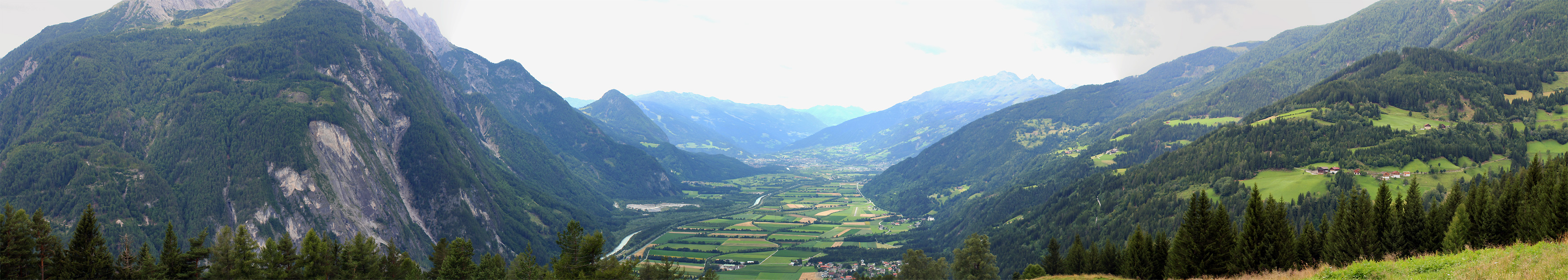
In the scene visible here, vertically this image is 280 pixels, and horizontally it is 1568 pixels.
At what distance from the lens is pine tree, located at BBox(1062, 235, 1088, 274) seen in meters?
87.1

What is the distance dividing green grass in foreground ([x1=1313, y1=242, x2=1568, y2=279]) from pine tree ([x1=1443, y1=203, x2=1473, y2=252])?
12.4 metres

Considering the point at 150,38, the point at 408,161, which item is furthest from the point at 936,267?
the point at 150,38

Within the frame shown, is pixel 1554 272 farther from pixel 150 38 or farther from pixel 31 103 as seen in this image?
pixel 150 38

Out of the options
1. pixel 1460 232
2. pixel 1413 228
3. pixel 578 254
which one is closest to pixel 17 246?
pixel 578 254

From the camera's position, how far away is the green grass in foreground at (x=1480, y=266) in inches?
1069

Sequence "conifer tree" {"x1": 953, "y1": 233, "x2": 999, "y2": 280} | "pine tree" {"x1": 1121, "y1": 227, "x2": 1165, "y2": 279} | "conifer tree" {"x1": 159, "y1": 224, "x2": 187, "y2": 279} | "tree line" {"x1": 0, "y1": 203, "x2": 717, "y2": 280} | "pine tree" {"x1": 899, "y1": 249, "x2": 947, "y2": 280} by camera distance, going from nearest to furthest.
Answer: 1. "tree line" {"x1": 0, "y1": 203, "x2": 717, "y2": 280}
2. "conifer tree" {"x1": 159, "y1": 224, "x2": 187, "y2": 279}
3. "pine tree" {"x1": 1121, "y1": 227, "x2": 1165, "y2": 279}
4. "conifer tree" {"x1": 953, "y1": 233, "x2": 999, "y2": 280}
5. "pine tree" {"x1": 899, "y1": 249, "x2": 947, "y2": 280}

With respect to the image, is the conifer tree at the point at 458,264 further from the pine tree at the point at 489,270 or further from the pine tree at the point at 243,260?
the pine tree at the point at 243,260

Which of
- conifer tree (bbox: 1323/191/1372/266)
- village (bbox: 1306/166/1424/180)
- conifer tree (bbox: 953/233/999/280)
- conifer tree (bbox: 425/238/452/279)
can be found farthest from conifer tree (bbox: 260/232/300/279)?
village (bbox: 1306/166/1424/180)

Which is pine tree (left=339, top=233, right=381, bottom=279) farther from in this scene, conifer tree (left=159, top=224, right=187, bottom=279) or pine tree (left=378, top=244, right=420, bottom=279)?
conifer tree (left=159, top=224, right=187, bottom=279)

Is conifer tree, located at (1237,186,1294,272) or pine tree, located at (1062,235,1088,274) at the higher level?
conifer tree, located at (1237,186,1294,272)

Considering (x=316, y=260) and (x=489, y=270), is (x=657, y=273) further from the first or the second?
(x=316, y=260)

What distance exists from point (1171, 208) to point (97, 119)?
22829 centimetres

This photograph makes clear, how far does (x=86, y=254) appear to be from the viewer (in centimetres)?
5700

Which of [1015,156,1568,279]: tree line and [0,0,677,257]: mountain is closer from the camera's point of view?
[1015,156,1568,279]: tree line
